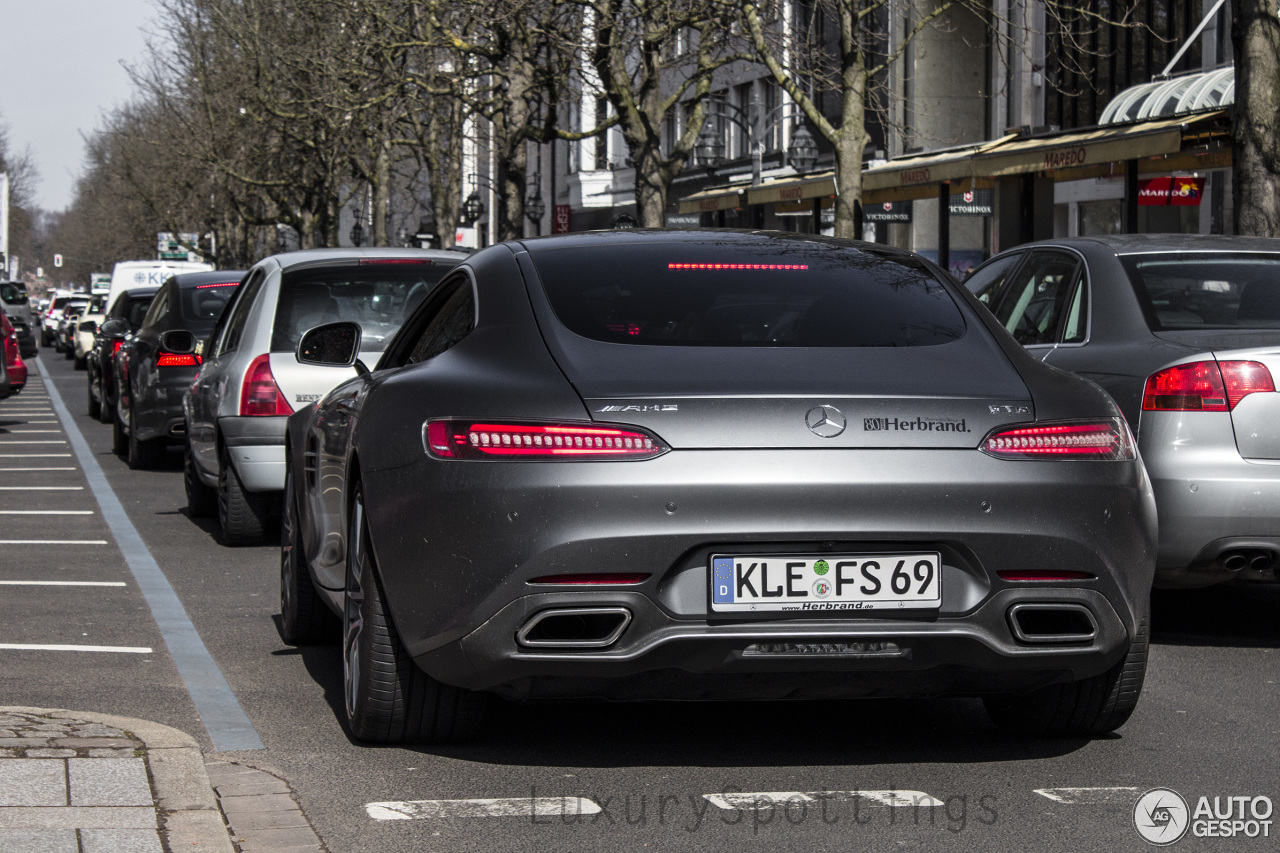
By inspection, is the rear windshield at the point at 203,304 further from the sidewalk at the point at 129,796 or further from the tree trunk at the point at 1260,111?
the sidewalk at the point at 129,796

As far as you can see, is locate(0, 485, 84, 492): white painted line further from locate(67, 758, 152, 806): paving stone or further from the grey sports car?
locate(67, 758, 152, 806): paving stone

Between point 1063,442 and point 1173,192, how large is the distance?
20.2 metres

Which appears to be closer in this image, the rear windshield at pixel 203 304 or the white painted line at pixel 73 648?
the white painted line at pixel 73 648

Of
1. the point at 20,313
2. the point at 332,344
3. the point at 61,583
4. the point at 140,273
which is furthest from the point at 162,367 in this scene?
the point at 20,313

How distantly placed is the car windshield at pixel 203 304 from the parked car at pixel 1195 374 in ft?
31.4

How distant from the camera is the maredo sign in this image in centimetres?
2375

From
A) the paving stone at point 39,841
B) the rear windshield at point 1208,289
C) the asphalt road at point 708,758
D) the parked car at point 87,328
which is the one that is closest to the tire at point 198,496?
the asphalt road at point 708,758

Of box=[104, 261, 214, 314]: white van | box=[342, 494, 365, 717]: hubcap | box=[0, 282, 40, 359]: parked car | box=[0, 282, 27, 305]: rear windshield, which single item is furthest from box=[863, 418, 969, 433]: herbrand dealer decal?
box=[0, 282, 27, 305]: rear windshield

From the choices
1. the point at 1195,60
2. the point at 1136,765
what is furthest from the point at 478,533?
the point at 1195,60

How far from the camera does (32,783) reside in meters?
4.53

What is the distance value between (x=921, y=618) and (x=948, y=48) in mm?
33759

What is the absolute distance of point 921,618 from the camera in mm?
4578

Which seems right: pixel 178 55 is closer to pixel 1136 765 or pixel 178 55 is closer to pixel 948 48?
pixel 948 48

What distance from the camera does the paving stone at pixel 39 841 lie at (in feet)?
13.1
